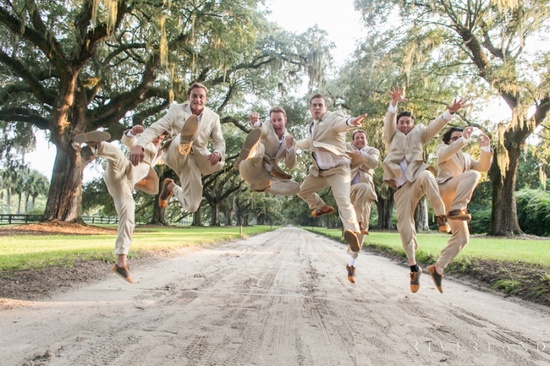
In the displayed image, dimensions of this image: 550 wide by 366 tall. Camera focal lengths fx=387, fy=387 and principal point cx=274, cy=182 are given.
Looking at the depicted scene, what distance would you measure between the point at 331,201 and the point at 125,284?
36164 mm

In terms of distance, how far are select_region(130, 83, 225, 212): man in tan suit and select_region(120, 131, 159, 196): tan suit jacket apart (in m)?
0.19

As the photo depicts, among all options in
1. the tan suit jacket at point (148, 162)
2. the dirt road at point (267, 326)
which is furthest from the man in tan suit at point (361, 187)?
the tan suit jacket at point (148, 162)

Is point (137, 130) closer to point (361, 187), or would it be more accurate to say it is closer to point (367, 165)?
point (367, 165)

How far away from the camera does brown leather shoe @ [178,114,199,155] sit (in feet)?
16.6

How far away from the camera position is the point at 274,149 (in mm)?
6043

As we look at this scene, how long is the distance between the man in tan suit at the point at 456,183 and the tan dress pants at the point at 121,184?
4.45 meters

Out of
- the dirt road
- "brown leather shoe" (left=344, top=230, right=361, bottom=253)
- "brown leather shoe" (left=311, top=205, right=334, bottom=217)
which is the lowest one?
the dirt road

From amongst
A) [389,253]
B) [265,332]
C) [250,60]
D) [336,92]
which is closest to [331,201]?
[336,92]

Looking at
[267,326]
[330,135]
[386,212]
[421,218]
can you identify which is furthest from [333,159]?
[386,212]

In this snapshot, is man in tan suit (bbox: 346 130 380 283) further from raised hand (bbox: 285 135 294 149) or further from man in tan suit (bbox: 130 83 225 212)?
man in tan suit (bbox: 130 83 225 212)

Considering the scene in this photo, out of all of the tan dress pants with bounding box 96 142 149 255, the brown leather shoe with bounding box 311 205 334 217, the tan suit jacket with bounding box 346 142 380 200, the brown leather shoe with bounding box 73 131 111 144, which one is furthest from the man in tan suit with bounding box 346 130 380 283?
the brown leather shoe with bounding box 73 131 111 144

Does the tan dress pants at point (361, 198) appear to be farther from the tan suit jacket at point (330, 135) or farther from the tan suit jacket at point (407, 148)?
the tan suit jacket at point (330, 135)

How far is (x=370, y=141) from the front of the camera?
18.8 m

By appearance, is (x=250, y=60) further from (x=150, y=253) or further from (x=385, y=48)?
(x=150, y=253)
